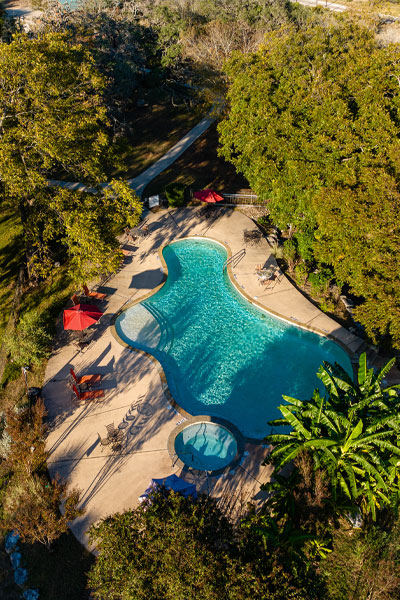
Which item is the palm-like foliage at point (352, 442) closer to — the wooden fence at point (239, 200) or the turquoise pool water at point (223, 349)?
the turquoise pool water at point (223, 349)

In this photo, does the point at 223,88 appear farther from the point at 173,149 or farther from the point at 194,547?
the point at 194,547

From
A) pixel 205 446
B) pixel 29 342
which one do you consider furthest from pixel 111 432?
pixel 29 342

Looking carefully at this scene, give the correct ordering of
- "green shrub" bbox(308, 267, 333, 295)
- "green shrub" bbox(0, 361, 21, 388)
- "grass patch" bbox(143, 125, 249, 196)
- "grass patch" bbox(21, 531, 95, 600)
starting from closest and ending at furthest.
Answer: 1. "grass patch" bbox(21, 531, 95, 600)
2. "green shrub" bbox(0, 361, 21, 388)
3. "green shrub" bbox(308, 267, 333, 295)
4. "grass patch" bbox(143, 125, 249, 196)

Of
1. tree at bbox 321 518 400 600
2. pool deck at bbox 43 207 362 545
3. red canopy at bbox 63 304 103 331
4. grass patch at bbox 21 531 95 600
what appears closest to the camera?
tree at bbox 321 518 400 600

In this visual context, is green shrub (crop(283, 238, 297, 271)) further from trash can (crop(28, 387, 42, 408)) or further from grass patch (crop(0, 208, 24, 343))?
grass patch (crop(0, 208, 24, 343))

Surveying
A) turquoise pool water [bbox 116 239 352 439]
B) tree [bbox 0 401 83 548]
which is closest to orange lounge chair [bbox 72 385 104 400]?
tree [bbox 0 401 83 548]

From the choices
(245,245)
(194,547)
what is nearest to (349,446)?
(194,547)

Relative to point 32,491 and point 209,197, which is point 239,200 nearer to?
point 209,197
